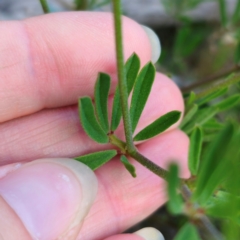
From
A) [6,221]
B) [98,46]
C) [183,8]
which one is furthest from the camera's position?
[183,8]

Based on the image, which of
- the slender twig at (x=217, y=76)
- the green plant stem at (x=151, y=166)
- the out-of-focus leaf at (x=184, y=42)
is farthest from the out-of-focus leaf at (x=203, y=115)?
the out-of-focus leaf at (x=184, y=42)

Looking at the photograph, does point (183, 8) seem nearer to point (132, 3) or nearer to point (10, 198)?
point (132, 3)

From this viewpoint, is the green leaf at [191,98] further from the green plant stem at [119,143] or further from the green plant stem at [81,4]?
the green plant stem at [81,4]

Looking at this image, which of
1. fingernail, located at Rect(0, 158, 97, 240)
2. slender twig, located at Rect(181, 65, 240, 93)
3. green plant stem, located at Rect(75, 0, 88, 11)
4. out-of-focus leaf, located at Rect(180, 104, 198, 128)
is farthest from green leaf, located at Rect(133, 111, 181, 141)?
green plant stem, located at Rect(75, 0, 88, 11)

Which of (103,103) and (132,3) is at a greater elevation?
(103,103)

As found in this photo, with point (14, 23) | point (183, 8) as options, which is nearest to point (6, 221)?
point (14, 23)

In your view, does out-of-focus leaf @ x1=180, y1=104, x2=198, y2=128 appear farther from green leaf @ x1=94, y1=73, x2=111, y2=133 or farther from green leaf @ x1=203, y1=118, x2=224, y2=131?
green leaf @ x1=94, y1=73, x2=111, y2=133

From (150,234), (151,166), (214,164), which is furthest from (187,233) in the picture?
(150,234)
